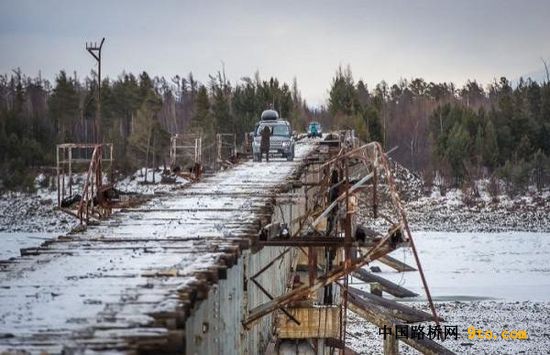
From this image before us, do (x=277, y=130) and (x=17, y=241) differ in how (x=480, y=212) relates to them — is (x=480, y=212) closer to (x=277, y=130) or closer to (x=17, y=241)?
(x=277, y=130)

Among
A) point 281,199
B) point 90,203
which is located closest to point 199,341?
point 281,199

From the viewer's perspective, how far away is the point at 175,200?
1894 centimetres

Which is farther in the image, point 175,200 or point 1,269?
point 175,200

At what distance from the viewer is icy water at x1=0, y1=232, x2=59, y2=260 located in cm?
4459

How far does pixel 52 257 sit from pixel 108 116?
8610 cm

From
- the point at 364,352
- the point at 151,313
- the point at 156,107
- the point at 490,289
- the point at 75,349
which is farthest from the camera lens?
the point at 156,107

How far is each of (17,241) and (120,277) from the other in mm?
41859

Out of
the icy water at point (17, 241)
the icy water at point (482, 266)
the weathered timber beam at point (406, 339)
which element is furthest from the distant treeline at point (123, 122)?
the weathered timber beam at point (406, 339)

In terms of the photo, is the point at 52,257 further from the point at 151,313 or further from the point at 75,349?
the point at 75,349

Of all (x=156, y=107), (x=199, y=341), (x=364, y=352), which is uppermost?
(x=156, y=107)

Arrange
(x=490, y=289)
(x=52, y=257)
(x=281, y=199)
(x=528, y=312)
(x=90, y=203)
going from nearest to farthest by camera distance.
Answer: (x=52, y=257) → (x=281, y=199) → (x=90, y=203) → (x=528, y=312) → (x=490, y=289)

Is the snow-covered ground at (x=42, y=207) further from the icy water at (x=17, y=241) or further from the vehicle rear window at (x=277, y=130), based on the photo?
the vehicle rear window at (x=277, y=130)

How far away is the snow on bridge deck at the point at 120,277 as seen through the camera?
7.68 m

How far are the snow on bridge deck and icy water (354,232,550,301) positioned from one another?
720 inches
